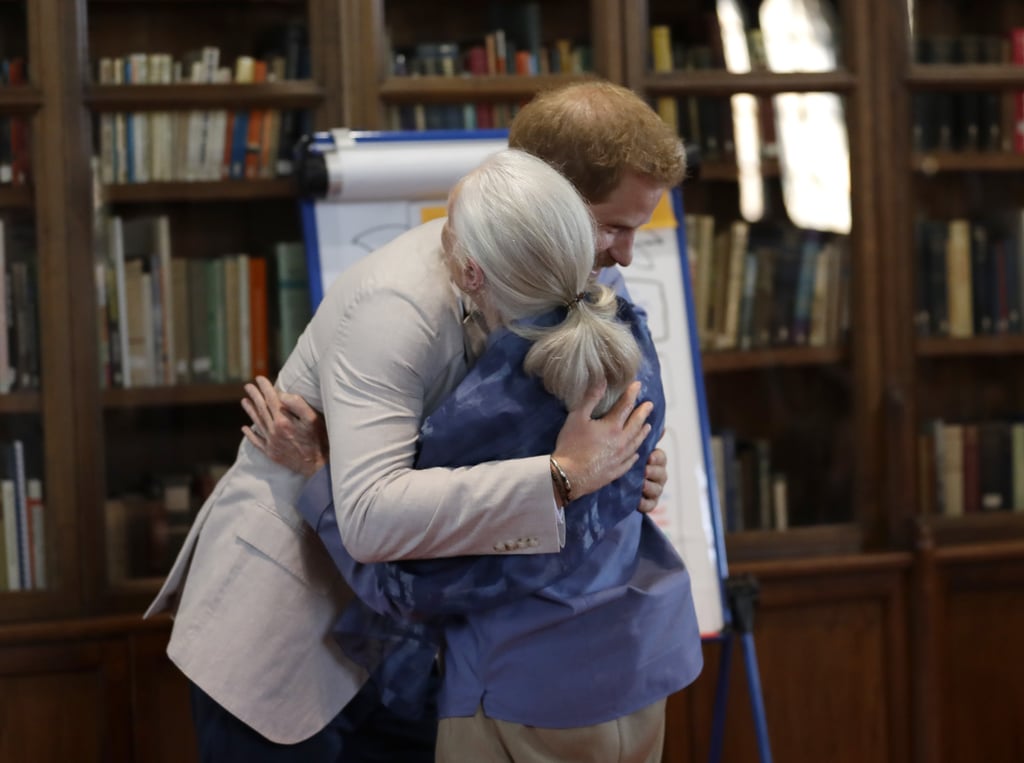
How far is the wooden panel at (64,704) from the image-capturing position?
2.34m

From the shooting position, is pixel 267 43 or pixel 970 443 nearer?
pixel 267 43

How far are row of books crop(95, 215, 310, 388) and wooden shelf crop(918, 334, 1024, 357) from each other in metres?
1.44

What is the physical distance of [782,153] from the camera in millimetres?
2707

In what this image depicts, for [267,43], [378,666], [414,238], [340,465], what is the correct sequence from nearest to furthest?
[340,465], [414,238], [378,666], [267,43]

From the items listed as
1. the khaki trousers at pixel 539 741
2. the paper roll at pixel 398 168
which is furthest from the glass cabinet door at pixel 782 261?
the khaki trousers at pixel 539 741

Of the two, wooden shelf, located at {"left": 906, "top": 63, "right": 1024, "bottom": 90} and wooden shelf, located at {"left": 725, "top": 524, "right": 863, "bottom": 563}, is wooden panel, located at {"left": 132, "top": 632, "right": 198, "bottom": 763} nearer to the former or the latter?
wooden shelf, located at {"left": 725, "top": 524, "right": 863, "bottom": 563}

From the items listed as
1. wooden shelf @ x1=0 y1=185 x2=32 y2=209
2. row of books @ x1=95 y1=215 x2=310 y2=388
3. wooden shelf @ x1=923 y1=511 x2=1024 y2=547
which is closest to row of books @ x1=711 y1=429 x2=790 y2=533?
wooden shelf @ x1=923 y1=511 x2=1024 y2=547

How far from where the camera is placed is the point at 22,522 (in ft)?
7.86

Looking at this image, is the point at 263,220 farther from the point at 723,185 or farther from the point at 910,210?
the point at 910,210

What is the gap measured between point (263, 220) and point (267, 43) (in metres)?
0.37

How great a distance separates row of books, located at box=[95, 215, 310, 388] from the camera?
8.02 ft

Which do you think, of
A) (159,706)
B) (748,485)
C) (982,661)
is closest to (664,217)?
(748,485)

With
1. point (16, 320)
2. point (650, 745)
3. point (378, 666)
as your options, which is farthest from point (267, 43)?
point (650, 745)

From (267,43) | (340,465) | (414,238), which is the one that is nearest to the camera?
(340,465)
